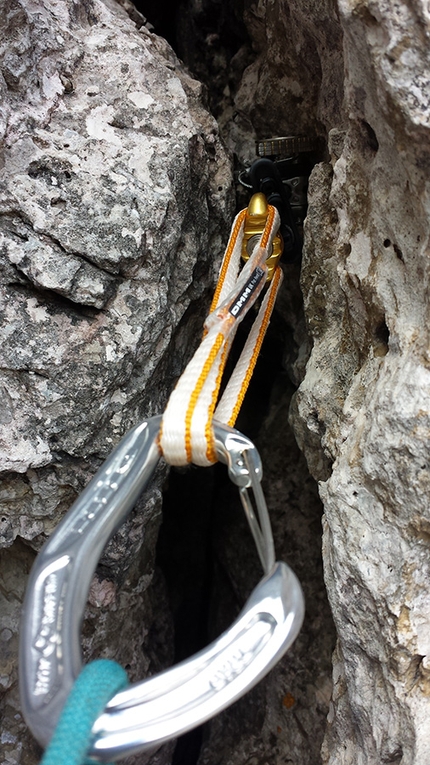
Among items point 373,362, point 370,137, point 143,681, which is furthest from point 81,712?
point 370,137

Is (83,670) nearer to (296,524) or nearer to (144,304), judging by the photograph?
(144,304)

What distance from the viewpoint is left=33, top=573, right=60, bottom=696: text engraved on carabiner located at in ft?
1.51

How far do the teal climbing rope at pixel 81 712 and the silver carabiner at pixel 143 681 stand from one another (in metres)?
0.01

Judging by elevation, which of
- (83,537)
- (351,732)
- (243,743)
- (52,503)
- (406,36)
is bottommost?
(243,743)

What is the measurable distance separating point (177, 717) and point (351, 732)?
0.46 meters

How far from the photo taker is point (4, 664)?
92 centimetres

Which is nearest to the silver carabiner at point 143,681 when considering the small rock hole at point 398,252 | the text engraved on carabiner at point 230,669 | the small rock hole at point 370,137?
the text engraved on carabiner at point 230,669

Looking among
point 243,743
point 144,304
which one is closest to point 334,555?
point 144,304

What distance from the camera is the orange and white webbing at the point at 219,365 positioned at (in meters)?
0.55

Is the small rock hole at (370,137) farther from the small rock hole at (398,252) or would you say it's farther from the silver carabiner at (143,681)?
the silver carabiner at (143,681)

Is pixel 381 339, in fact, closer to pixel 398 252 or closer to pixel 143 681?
pixel 398 252

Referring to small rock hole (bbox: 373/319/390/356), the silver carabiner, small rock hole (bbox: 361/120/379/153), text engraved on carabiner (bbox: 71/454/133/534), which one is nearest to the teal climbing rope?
the silver carabiner

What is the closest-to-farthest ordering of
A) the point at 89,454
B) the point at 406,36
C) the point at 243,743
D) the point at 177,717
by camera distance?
the point at 177,717, the point at 406,36, the point at 89,454, the point at 243,743

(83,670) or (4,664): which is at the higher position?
(83,670)
